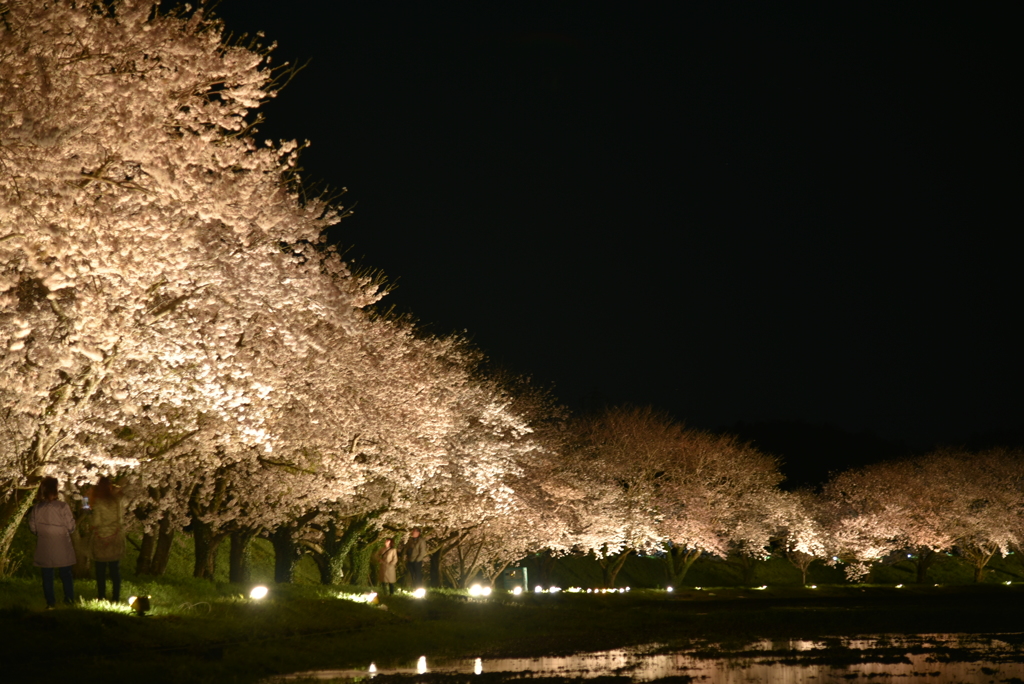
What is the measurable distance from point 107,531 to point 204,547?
9.22 meters

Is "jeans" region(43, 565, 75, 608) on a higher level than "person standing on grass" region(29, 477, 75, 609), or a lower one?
lower

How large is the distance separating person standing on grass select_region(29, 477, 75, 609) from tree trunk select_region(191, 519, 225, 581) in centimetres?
1010

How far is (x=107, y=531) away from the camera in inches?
637

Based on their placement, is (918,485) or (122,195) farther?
(918,485)

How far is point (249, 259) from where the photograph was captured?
18.5 meters

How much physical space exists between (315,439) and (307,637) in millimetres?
6737

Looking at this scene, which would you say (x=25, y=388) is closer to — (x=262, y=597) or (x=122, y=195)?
(x=122, y=195)

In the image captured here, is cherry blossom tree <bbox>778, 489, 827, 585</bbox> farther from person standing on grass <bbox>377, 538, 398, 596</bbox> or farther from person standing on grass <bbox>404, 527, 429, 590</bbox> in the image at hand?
person standing on grass <bbox>377, 538, 398, 596</bbox>

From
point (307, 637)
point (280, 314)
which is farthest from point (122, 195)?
point (307, 637)

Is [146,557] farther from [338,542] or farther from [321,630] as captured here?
[321,630]

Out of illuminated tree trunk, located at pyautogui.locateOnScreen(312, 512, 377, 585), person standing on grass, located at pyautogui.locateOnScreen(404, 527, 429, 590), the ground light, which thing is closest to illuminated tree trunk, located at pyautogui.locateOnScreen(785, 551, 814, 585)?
person standing on grass, located at pyautogui.locateOnScreen(404, 527, 429, 590)

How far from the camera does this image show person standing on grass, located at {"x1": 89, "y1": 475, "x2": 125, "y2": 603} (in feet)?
53.0

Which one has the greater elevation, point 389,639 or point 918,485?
point 918,485

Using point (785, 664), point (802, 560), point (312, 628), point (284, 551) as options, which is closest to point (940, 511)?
point (802, 560)
